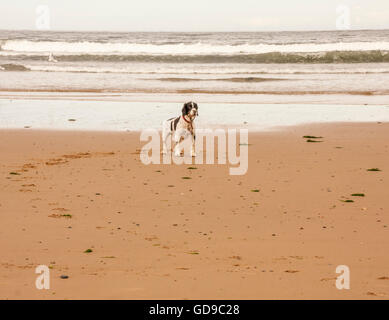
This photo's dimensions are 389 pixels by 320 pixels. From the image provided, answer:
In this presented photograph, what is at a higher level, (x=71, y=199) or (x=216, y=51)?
(x=216, y=51)

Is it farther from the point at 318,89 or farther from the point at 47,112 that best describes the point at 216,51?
the point at 47,112

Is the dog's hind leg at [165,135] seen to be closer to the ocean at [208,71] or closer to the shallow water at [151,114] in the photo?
the shallow water at [151,114]

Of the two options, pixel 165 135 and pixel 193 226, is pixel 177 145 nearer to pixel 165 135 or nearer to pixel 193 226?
pixel 165 135

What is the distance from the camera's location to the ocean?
26356 millimetres

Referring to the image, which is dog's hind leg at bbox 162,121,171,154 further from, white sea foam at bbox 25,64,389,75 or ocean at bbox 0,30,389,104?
white sea foam at bbox 25,64,389,75

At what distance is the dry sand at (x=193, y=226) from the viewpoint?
227 inches

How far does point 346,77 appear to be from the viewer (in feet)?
111

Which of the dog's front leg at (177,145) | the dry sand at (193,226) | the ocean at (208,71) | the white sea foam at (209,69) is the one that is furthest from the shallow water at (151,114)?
the white sea foam at (209,69)

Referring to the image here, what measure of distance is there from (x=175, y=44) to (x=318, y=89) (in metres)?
35.5

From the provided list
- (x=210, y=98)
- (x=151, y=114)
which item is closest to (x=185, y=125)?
(x=151, y=114)

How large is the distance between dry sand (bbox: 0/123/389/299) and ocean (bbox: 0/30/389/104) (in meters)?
12.3

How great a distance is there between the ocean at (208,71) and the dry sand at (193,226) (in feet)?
40.5
